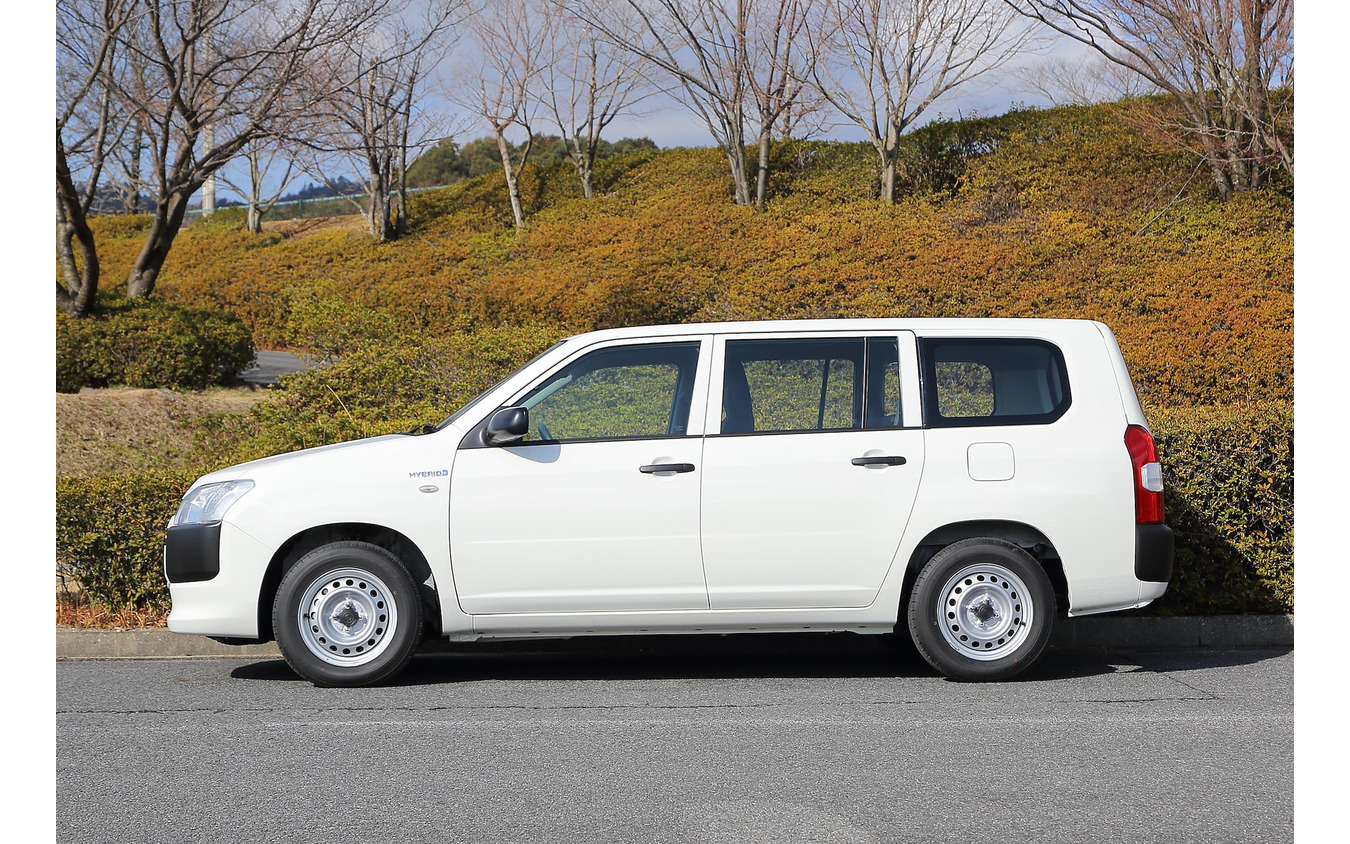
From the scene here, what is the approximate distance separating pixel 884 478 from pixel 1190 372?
30.7 ft

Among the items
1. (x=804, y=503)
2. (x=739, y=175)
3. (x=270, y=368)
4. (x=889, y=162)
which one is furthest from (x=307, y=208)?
(x=804, y=503)

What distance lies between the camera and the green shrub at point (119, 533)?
7.46 meters

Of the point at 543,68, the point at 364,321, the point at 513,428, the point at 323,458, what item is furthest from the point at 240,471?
the point at 543,68

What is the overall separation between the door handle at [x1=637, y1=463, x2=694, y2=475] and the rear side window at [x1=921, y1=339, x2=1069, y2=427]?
1.37 meters

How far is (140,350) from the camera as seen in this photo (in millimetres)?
15797

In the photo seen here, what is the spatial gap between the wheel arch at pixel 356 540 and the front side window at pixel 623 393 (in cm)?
92

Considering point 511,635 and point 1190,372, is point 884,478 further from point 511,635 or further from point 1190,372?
point 1190,372

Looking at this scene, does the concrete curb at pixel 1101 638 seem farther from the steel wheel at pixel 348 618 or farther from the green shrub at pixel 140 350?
the green shrub at pixel 140 350

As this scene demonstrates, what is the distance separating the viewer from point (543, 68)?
2623cm

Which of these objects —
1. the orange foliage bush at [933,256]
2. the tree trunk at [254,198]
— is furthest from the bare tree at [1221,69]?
the tree trunk at [254,198]

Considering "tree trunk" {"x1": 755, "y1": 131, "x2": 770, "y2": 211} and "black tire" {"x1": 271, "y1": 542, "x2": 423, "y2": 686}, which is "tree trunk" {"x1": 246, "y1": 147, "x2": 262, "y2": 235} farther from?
"black tire" {"x1": 271, "y1": 542, "x2": 423, "y2": 686}

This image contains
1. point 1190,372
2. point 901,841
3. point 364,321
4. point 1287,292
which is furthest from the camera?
point 1287,292

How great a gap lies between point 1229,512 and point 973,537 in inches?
84.1

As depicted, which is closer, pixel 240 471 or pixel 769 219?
pixel 240 471
